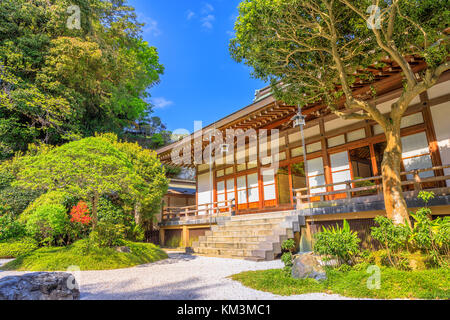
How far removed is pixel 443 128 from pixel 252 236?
5.88m

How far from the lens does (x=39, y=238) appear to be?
8.14 m

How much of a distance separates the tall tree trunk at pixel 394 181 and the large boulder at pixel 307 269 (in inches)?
65.5

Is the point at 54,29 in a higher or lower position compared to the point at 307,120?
higher

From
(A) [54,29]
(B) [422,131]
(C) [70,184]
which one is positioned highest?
(A) [54,29]

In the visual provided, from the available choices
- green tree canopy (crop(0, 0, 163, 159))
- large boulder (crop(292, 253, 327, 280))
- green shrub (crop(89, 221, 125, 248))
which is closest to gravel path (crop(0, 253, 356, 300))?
large boulder (crop(292, 253, 327, 280))

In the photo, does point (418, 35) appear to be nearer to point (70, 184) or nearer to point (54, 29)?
point (70, 184)

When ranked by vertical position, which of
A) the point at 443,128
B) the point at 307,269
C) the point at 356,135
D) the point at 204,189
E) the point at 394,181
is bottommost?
the point at 307,269

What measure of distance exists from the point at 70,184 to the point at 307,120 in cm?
802

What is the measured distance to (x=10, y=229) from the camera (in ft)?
27.6

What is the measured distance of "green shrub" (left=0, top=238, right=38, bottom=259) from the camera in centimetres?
783

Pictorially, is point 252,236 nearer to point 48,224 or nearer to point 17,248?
point 48,224

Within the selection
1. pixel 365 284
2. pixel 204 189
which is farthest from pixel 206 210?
pixel 365 284

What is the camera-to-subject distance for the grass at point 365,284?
3.14 metres
